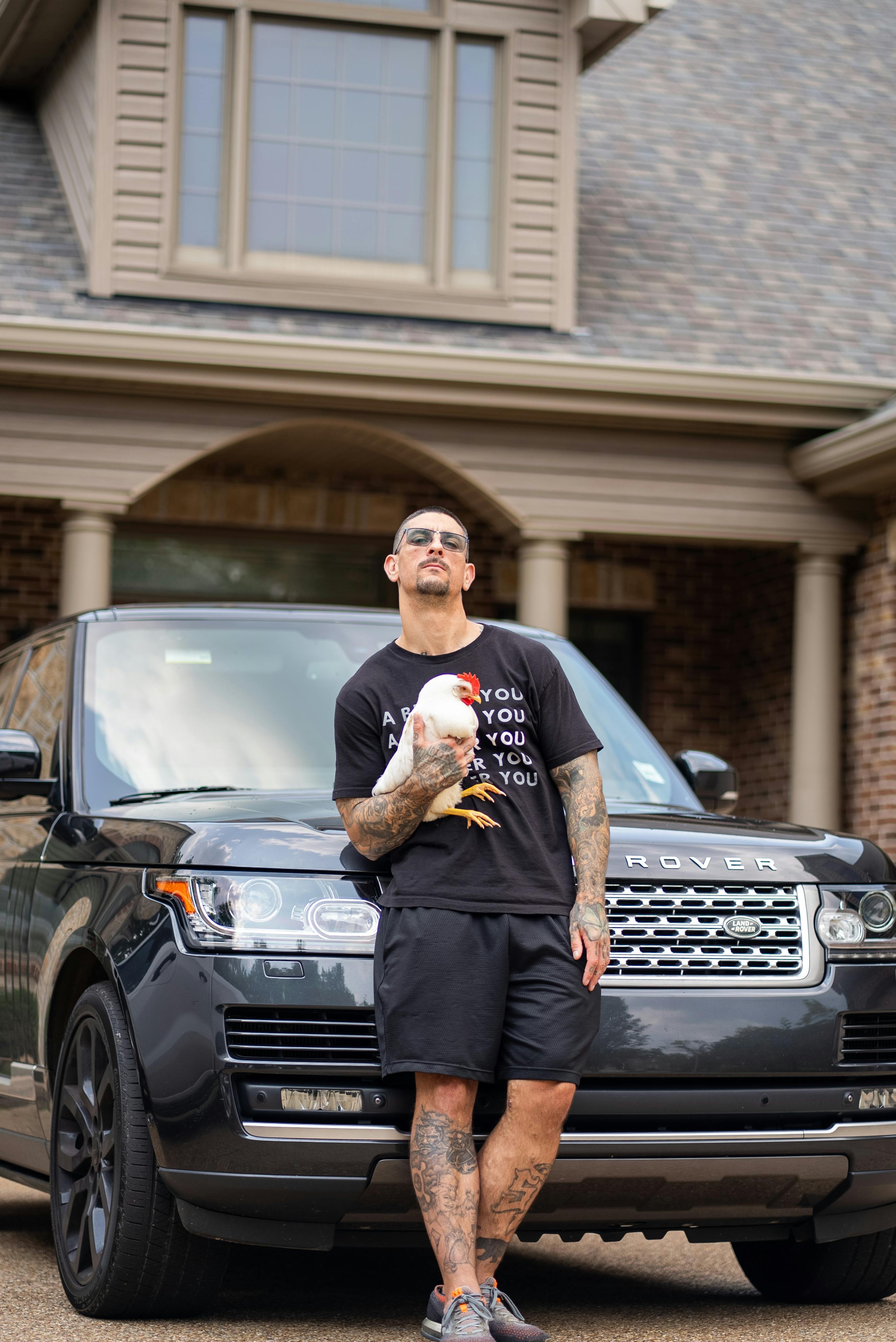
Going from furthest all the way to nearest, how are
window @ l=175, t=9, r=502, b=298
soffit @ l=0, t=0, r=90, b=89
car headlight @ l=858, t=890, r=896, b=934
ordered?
soffit @ l=0, t=0, r=90, b=89
window @ l=175, t=9, r=502, b=298
car headlight @ l=858, t=890, r=896, b=934

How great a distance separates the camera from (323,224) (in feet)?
39.3

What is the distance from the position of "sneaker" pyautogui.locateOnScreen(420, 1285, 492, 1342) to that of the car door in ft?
4.81

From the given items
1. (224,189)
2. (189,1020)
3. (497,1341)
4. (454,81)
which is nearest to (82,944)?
(189,1020)

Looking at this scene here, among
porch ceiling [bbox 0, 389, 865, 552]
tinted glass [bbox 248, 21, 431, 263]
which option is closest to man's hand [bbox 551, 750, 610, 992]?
porch ceiling [bbox 0, 389, 865, 552]

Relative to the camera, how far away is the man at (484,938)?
13.1ft

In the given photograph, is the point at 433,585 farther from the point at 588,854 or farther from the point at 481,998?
the point at 481,998

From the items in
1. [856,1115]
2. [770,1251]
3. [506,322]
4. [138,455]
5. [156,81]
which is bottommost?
[770,1251]

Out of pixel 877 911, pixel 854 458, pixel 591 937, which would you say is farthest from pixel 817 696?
pixel 591 937

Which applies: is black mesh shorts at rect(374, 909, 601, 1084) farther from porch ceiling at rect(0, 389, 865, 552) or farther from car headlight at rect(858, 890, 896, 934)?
porch ceiling at rect(0, 389, 865, 552)

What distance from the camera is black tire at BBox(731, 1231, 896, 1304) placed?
502 centimetres

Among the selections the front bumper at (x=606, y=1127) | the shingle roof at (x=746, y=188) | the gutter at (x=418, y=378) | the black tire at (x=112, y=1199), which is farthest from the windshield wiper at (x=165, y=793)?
the shingle roof at (x=746, y=188)

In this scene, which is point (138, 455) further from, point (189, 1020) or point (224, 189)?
point (189, 1020)

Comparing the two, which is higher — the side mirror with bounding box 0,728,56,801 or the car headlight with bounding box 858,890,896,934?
the side mirror with bounding box 0,728,56,801

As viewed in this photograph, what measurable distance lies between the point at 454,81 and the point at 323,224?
129 centimetres
